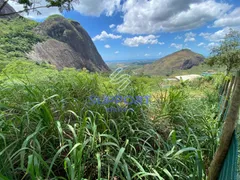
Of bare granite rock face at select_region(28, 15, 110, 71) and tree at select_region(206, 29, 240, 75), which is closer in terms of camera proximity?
tree at select_region(206, 29, 240, 75)

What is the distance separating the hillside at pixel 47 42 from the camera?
85.5 ft

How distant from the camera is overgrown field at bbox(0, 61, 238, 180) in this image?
3.08 ft

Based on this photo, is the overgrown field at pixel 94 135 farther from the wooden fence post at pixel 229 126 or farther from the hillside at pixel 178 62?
the hillside at pixel 178 62

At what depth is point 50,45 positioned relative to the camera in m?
36.8

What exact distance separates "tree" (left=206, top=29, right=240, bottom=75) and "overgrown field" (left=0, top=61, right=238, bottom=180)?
5.33 metres

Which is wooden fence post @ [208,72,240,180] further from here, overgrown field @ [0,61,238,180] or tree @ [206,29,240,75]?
tree @ [206,29,240,75]

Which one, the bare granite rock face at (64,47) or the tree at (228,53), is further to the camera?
the bare granite rock face at (64,47)

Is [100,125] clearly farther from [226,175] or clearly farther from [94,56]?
[94,56]

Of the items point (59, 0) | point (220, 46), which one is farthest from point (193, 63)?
point (59, 0)

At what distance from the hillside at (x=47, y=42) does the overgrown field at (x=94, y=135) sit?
18.4 meters

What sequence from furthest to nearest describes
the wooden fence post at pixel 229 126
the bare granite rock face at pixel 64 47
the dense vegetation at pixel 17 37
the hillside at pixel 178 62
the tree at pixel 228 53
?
the hillside at pixel 178 62
the bare granite rock face at pixel 64 47
the dense vegetation at pixel 17 37
the tree at pixel 228 53
the wooden fence post at pixel 229 126

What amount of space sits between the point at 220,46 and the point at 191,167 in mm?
6920

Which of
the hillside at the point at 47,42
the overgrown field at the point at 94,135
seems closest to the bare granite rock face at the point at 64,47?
the hillside at the point at 47,42

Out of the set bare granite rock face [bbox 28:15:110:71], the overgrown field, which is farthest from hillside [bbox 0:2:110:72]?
the overgrown field
